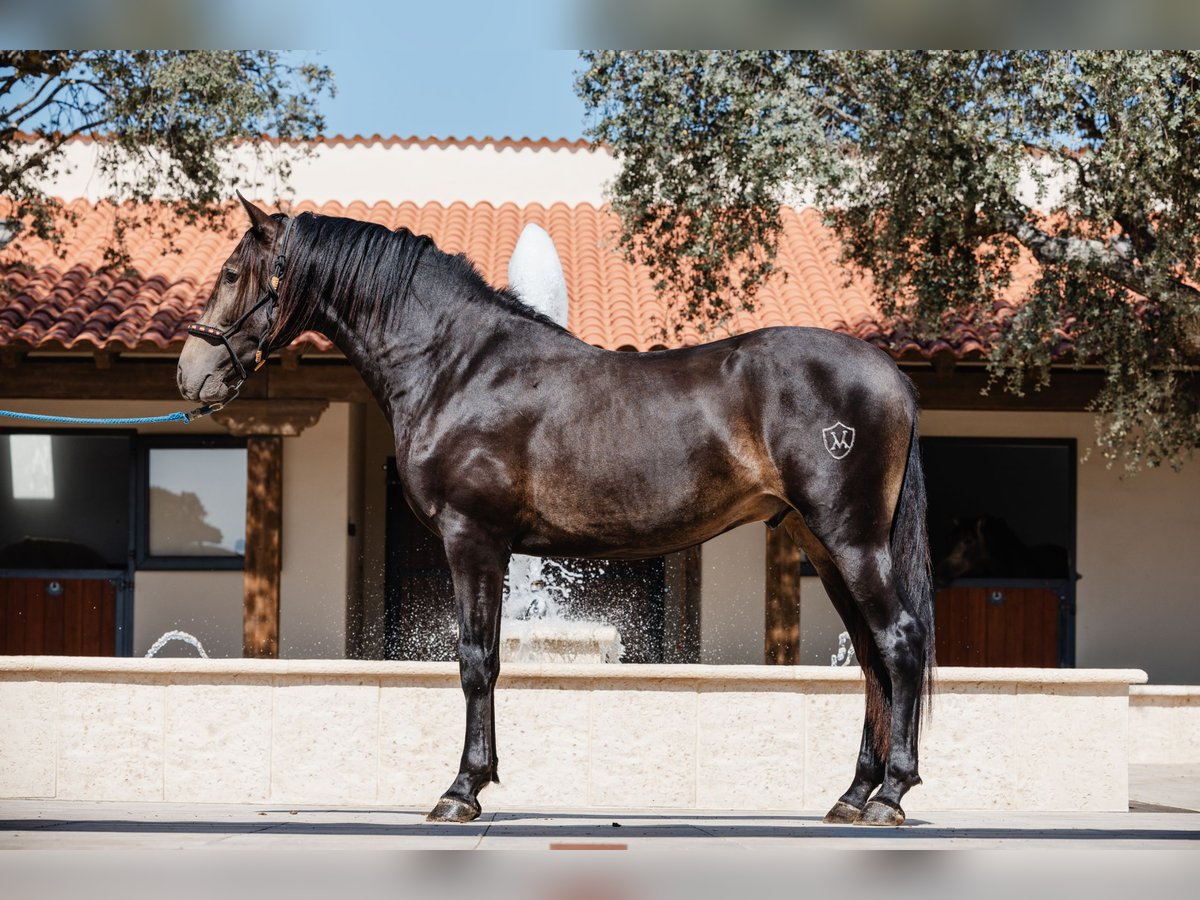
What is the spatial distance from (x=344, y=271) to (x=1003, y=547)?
989 cm

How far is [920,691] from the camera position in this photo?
4.17m

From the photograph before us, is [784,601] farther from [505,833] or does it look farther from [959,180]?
[505,833]

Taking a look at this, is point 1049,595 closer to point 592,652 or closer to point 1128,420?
point 1128,420

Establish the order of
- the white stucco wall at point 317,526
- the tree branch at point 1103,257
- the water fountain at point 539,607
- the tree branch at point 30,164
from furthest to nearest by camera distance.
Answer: the white stucco wall at point 317,526
the tree branch at point 30,164
the tree branch at point 1103,257
the water fountain at point 539,607

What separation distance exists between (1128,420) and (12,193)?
27.6 ft

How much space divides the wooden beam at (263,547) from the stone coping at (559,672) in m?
4.51

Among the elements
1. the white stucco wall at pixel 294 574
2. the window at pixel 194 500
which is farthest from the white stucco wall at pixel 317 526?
the window at pixel 194 500

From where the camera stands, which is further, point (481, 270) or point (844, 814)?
point (481, 270)

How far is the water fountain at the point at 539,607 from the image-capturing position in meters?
7.55

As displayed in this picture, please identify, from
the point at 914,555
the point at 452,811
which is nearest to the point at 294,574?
the point at 452,811

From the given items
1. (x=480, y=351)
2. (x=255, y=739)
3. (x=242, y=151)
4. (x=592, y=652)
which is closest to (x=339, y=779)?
(x=255, y=739)

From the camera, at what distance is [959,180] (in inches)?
344

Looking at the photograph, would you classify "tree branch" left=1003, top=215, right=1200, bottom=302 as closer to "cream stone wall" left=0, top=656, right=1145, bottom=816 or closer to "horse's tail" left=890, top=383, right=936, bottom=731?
"cream stone wall" left=0, top=656, right=1145, bottom=816

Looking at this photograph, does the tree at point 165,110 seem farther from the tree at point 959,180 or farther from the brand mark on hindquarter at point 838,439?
the brand mark on hindquarter at point 838,439
